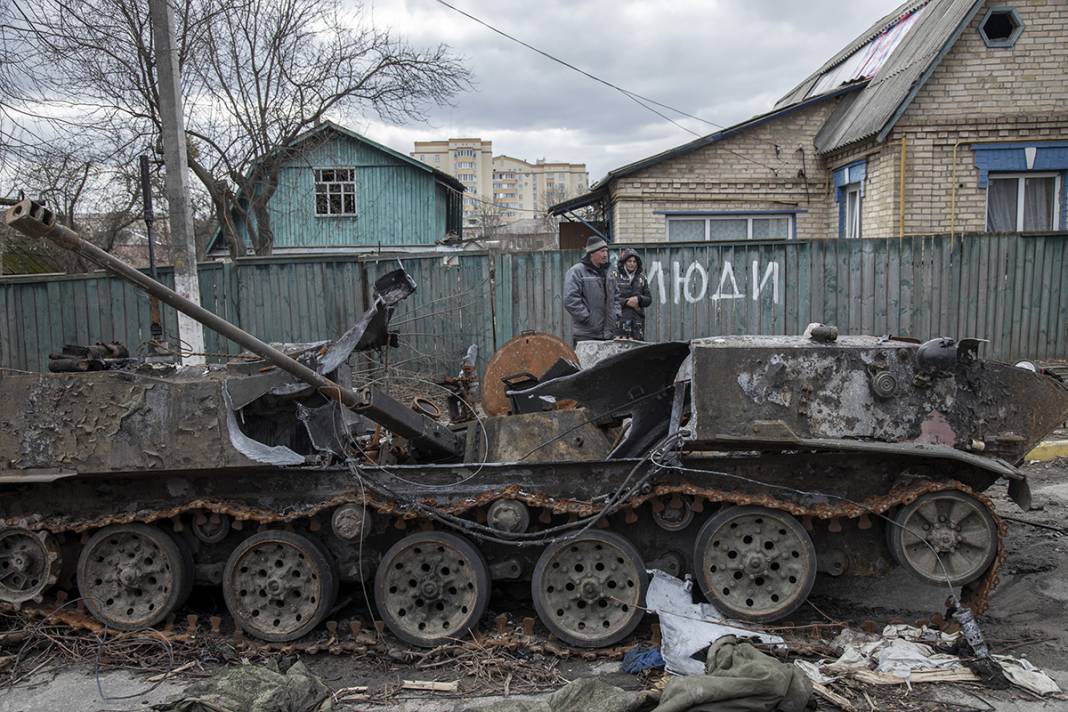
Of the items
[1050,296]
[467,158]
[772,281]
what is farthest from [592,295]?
[467,158]

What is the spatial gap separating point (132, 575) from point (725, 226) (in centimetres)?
1357

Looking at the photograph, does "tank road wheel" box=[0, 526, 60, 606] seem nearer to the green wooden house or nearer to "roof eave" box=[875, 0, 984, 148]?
"roof eave" box=[875, 0, 984, 148]

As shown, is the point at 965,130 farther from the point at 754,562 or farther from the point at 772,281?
the point at 754,562

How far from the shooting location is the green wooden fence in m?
11.5

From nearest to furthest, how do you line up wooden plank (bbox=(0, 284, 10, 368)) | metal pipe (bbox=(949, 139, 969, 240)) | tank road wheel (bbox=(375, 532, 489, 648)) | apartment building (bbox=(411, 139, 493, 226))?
tank road wheel (bbox=(375, 532, 489, 648)), wooden plank (bbox=(0, 284, 10, 368)), metal pipe (bbox=(949, 139, 969, 240)), apartment building (bbox=(411, 139, 493, 226))

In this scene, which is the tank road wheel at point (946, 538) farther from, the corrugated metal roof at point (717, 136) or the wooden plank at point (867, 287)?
the corrugated metal roof at point (717, 136)

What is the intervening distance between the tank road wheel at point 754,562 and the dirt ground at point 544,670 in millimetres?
321

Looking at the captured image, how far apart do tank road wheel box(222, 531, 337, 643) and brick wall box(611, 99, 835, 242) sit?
483 inches

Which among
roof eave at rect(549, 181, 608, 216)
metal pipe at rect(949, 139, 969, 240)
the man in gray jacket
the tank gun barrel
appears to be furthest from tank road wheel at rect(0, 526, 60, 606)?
roof eave at rect(549, 181, 608, 216)

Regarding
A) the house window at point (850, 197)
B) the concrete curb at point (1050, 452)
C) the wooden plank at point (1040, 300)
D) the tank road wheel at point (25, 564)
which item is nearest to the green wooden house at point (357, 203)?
the house window at point (850, 197)

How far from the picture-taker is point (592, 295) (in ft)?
30.8

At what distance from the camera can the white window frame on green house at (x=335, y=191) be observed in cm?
2531

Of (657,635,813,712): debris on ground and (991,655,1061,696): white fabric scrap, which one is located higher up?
(657,635,813,712): debris on ground

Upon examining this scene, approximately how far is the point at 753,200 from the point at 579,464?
12519mm
